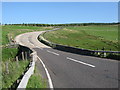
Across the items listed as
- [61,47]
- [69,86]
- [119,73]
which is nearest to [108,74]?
[119,73]

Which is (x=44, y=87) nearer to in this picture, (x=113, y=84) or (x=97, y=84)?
(x=97, y=84)

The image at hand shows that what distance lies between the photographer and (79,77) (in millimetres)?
12234

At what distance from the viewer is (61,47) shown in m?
36.8

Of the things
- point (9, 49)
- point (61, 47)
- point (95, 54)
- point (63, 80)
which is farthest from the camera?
point (9, 49)

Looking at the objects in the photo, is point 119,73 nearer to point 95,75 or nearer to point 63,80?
point 95,75

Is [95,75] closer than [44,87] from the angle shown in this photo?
No

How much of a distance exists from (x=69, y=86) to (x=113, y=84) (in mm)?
1818

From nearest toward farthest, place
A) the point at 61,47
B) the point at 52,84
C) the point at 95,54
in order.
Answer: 1. the point at 52,84
2. the point at 95,54
3. the point at 61,47

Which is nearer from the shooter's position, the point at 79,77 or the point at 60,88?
the point at 60,88

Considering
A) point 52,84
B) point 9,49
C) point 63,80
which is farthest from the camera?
point 9,49

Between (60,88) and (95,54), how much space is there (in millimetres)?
12967

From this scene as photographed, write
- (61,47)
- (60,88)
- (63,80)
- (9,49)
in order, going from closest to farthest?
(60,88), (63,80), (61,47), (9,49)

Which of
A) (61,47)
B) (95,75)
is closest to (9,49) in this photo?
(61,47)

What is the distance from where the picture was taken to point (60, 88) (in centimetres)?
1012
